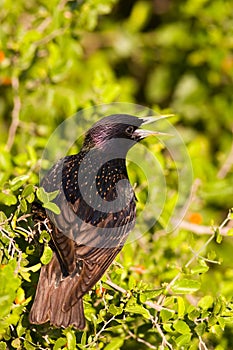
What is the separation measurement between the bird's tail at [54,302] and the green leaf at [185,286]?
0.44 metres

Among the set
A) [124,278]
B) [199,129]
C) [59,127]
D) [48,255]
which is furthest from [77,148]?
[199,129]

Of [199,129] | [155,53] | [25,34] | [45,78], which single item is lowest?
[199,129]

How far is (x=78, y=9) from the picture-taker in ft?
16.7

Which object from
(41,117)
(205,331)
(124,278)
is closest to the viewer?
(205,331)

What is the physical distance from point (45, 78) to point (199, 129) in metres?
1.97

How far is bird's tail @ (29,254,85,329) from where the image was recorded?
11.0 ft

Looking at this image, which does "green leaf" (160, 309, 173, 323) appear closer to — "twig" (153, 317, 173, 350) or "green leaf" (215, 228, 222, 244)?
"twig" (153, 317, 173, 350)

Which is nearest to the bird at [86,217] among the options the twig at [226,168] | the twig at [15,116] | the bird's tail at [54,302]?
the bird's tail at [54,302]

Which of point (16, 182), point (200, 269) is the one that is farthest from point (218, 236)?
point (16, 182)

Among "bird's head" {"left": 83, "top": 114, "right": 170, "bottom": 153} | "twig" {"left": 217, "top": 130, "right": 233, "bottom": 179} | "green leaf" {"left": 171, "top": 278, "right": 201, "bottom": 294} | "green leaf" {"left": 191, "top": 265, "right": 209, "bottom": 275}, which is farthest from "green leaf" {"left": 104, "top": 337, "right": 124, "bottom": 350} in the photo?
"twig" {"left": 217, "top": 130, "right": 233, "bottom": 179}

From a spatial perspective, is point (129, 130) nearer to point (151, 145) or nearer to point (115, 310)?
point (151, 145)

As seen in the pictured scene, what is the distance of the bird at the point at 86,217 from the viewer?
340cm

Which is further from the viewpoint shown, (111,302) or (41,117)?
(41,117)

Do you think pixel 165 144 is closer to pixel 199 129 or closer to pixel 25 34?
pixel 25 34
